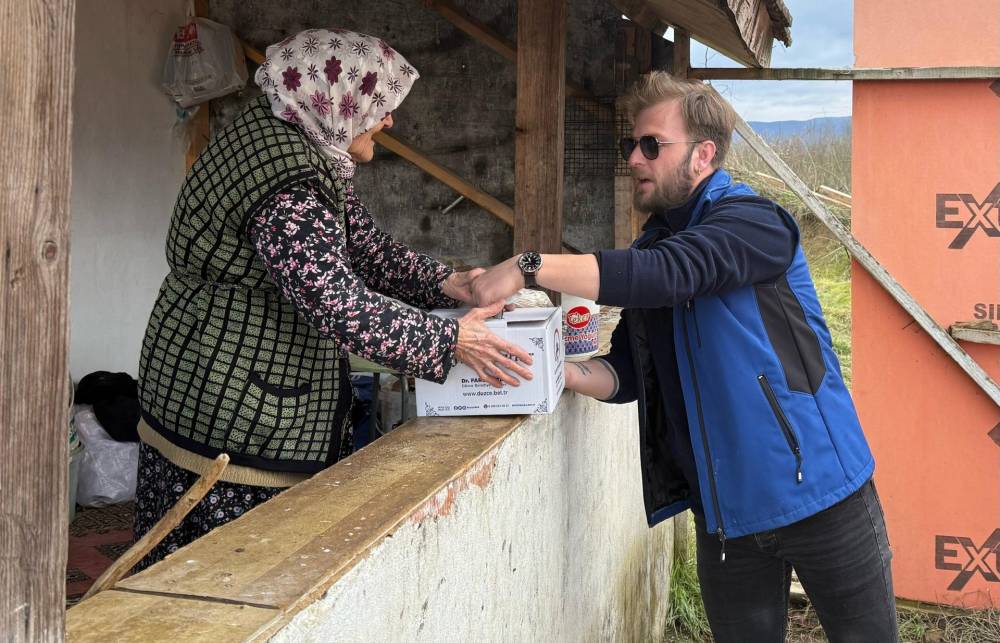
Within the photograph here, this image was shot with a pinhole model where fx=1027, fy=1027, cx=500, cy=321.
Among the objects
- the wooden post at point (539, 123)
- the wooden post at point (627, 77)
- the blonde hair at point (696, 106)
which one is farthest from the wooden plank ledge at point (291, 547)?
the wooden post at point (627, 77)

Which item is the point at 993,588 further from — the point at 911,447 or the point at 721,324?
the point at 721,324

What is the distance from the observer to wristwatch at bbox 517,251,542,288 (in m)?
2.30

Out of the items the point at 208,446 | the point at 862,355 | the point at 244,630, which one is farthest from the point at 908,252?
the point at 244,630

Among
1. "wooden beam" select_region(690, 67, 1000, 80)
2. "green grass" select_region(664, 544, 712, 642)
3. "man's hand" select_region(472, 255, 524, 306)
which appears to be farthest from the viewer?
"wooden beam" select_region(690, 67, 1000, 80)

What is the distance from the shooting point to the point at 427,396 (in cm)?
247

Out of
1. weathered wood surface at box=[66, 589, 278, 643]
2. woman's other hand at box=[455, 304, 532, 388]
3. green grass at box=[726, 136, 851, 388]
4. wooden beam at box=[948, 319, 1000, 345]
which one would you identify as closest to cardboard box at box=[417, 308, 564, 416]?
woman's other hand at box=[455, 304, 532, 388]

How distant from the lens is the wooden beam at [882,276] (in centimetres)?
508

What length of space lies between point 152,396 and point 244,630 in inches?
45.3

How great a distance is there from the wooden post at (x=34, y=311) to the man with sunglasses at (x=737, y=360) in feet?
4.58

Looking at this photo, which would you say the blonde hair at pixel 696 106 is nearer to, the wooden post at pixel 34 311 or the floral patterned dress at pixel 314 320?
the floral patterned dress at pixel 314 320

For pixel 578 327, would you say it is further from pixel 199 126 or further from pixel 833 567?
pixel 199 126

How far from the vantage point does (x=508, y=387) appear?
2.43 meters

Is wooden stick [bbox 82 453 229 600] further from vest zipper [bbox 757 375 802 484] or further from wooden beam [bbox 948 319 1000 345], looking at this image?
wooden beam [bbox 948 319 1000 345]

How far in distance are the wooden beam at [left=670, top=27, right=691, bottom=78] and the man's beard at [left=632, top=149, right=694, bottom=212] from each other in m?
2.66
